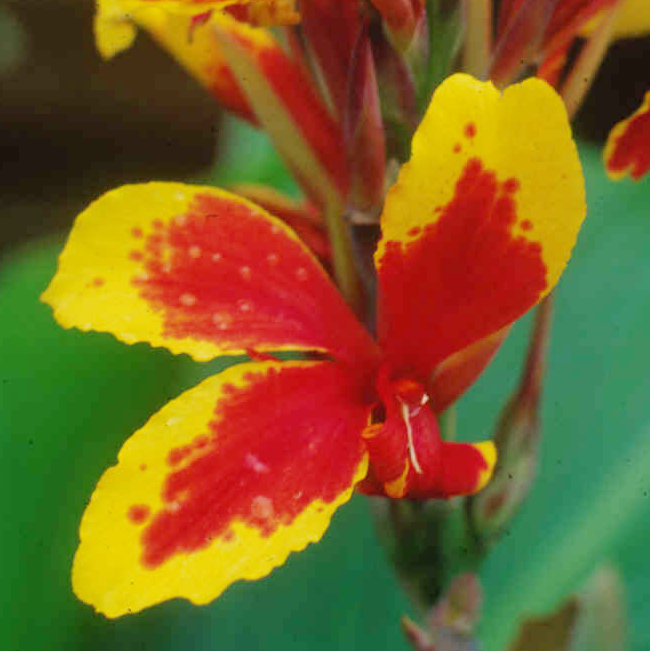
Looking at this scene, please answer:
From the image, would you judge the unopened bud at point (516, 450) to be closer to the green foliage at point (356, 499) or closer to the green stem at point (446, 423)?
the green stem at point (446, 423)

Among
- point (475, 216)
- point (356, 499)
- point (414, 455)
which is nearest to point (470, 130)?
point (475, 216)

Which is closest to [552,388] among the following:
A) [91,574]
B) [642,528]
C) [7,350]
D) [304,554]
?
[642,528]

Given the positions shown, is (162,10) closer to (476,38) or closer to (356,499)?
(476,38)

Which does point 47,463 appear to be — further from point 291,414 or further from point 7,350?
point 291,414

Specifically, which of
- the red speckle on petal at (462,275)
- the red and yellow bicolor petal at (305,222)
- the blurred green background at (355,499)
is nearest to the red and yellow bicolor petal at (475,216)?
the red speckle on petal at (462,275)

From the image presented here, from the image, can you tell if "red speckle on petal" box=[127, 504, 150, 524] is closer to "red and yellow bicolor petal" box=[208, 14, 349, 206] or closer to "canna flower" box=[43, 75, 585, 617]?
"canna flower" box=[43, 75, 585, 617]

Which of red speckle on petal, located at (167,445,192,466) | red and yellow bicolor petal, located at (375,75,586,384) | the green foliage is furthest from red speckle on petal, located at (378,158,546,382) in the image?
the green foliage
